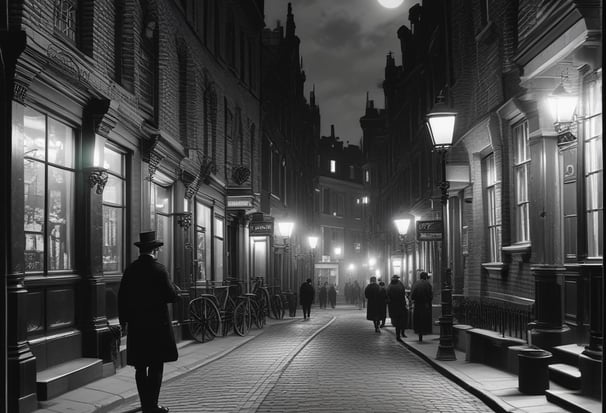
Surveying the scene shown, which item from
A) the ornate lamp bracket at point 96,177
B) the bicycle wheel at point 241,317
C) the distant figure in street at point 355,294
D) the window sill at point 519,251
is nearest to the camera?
the ornate lamp bracket at point 96,177

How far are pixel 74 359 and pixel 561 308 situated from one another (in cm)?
729

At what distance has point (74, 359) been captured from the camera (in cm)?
1190

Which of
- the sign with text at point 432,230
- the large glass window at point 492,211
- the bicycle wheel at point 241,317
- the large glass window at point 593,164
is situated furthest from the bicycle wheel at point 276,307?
the large glass window at point 593,164

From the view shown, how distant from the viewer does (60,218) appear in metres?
11.9

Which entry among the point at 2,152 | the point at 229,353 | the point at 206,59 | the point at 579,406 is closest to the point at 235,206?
the point at 206,59

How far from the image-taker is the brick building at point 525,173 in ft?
34.2

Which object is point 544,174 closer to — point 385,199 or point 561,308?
point 561,308

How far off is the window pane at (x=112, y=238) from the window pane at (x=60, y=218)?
169cm

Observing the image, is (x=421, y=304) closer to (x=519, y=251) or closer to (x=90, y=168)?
(x=519, y=251)

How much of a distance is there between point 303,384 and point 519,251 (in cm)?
488

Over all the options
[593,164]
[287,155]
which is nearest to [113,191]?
[593,164]

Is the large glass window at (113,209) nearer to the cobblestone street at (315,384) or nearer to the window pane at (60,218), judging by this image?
the window pane at (60,218)

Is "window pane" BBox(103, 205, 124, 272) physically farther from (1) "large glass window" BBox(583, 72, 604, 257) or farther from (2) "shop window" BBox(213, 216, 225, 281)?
(2) "shop window" BBox(213, 216, 225, 281)

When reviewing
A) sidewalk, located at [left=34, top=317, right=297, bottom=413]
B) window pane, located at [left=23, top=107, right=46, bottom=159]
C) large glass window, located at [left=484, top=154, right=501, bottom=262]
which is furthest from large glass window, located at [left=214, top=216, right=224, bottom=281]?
window pane, located at [left=23, top=107, right=46, bottom=159]
